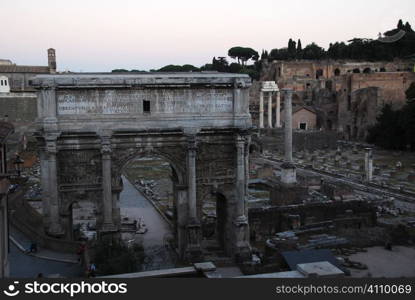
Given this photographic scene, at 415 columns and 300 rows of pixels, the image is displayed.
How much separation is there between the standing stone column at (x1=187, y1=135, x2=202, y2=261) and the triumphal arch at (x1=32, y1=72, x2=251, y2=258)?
35 mm

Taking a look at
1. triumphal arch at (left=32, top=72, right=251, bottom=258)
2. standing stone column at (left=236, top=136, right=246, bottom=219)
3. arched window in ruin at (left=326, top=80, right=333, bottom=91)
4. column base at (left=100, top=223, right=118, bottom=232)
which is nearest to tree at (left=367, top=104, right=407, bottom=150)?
arched window in ruin at (left=326, top=80, right=333, bottom=91)

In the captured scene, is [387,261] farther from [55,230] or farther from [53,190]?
[53,190]

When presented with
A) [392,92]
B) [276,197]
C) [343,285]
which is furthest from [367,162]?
[392,92]

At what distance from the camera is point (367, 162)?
35750 millimetres

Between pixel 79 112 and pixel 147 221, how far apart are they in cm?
985

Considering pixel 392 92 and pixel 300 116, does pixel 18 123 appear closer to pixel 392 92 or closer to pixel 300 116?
pixel 300 116

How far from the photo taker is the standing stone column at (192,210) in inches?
677

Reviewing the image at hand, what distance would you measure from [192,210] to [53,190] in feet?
15.9

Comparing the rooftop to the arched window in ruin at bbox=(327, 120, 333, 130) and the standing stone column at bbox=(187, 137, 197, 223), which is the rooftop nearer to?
the standing stone column at bbox=(187, 137, 197, 223)

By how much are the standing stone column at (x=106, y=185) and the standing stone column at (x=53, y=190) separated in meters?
1.53

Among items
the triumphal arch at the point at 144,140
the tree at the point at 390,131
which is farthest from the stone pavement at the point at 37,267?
the tree at the point at 390,131

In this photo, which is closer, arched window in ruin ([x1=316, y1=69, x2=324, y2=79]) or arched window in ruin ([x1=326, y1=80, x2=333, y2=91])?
arched window in ruin ([x1=326, y1=80, x2=333, y2=91])

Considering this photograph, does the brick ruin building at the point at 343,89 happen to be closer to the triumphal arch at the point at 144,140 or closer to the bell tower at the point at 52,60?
the bell tower at the point at 52,60

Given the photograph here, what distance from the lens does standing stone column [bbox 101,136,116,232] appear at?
650 inches
